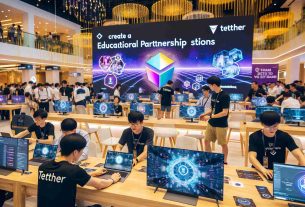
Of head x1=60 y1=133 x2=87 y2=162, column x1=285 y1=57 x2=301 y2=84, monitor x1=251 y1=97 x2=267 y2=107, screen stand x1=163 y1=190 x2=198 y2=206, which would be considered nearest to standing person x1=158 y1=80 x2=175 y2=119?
monitor x1=251 y1=97 x2=267 y2=107

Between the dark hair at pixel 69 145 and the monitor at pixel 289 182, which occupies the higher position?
the dark hair at pixel 69 145

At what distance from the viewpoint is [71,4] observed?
5.77 m

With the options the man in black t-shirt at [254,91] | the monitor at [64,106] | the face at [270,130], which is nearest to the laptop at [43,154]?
the face at [270,130]

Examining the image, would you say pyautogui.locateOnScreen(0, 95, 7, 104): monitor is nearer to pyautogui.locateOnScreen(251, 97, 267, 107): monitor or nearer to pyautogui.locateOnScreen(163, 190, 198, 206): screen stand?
pyautogui.locateOnScreen(251, 97, 267, 107): monitor

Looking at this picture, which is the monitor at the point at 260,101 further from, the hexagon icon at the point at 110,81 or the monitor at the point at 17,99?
the monitor at the point at 17,99

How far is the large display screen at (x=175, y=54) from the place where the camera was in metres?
9.32

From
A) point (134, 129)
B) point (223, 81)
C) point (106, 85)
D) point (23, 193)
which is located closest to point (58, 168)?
point (23, 193)

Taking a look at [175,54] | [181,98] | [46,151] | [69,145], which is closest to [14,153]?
[46,151]

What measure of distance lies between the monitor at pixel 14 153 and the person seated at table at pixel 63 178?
0.56 meters

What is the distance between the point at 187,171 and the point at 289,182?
72 centimetres

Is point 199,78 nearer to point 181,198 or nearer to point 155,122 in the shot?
point 155,122

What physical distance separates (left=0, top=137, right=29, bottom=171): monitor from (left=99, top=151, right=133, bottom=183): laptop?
2.51 feet

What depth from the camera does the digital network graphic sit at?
9.31 m

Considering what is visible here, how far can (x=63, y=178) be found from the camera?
69.6 inches
